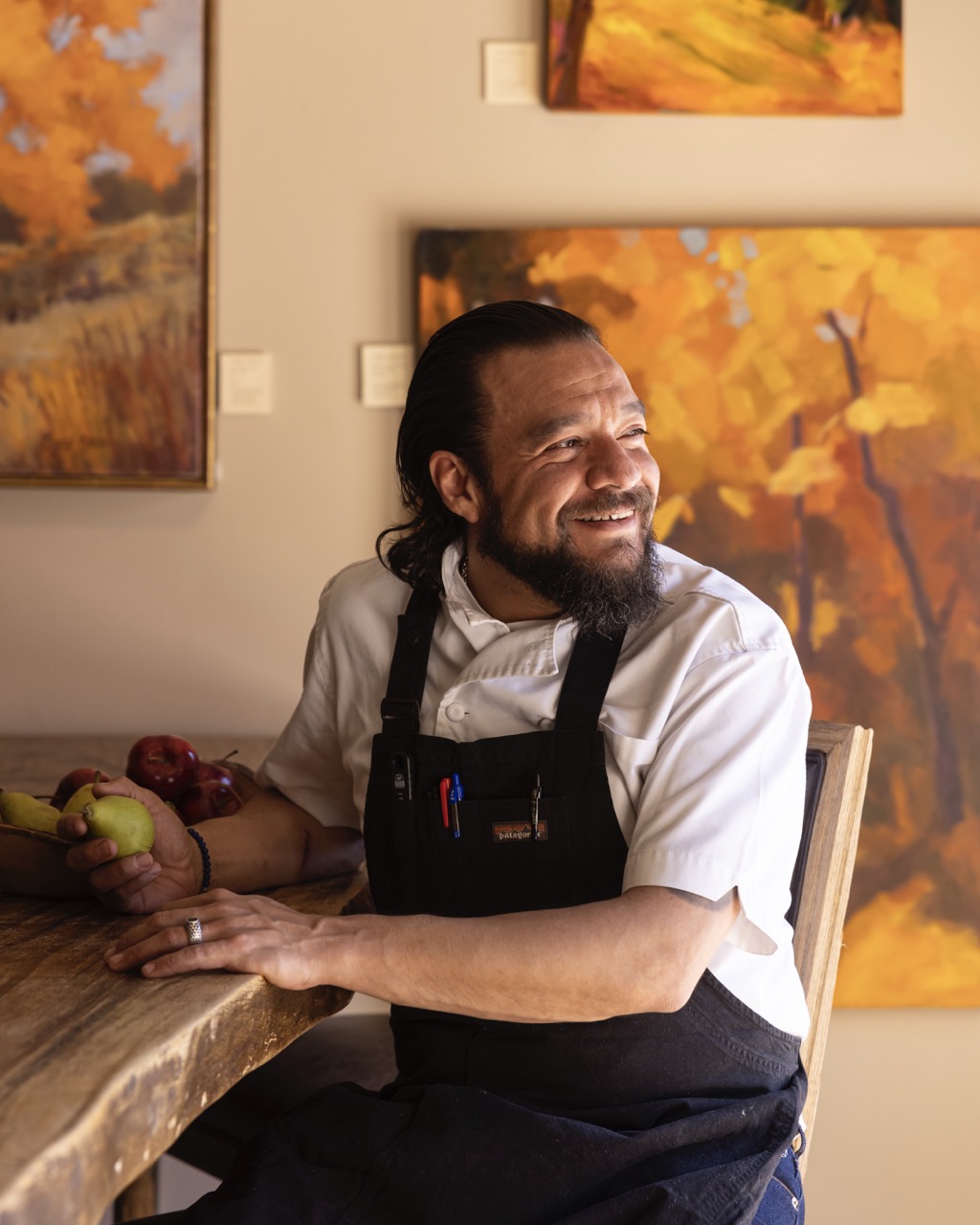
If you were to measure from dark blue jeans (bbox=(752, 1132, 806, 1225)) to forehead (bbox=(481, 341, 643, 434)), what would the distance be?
94 centimetres

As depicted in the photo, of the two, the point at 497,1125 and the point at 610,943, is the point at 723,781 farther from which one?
the point at 497,1125

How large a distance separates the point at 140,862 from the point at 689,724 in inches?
25.4

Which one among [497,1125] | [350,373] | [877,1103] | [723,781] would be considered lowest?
[877,1103]

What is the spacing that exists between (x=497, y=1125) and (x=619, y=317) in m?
1.83

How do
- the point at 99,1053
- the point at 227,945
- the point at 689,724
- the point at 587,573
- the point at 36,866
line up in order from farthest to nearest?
the point at 587,573 → the point at 36,866 → the point at 689,724 → the point at 227,945 → the point at 99,1053

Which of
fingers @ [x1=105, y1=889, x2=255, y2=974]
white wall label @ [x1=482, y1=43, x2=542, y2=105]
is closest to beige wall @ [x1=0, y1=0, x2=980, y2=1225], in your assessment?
white wall label @ [x1=482, y1=43, x2=542, y2=105]

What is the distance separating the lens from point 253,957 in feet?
3.97

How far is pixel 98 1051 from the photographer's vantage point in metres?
1.00

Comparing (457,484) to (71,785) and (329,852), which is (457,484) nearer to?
(329,852)

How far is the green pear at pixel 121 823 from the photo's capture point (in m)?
1.43

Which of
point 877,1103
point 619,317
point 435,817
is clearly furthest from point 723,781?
point 877,1103

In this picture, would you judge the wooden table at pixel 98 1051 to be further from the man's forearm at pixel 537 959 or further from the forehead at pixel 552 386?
the forehead at pixel 552 386

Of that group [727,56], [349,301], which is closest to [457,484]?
[349,301]

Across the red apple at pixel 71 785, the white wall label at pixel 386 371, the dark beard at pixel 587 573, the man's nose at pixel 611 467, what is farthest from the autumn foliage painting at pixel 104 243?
the man's nose at pixel 611 467
